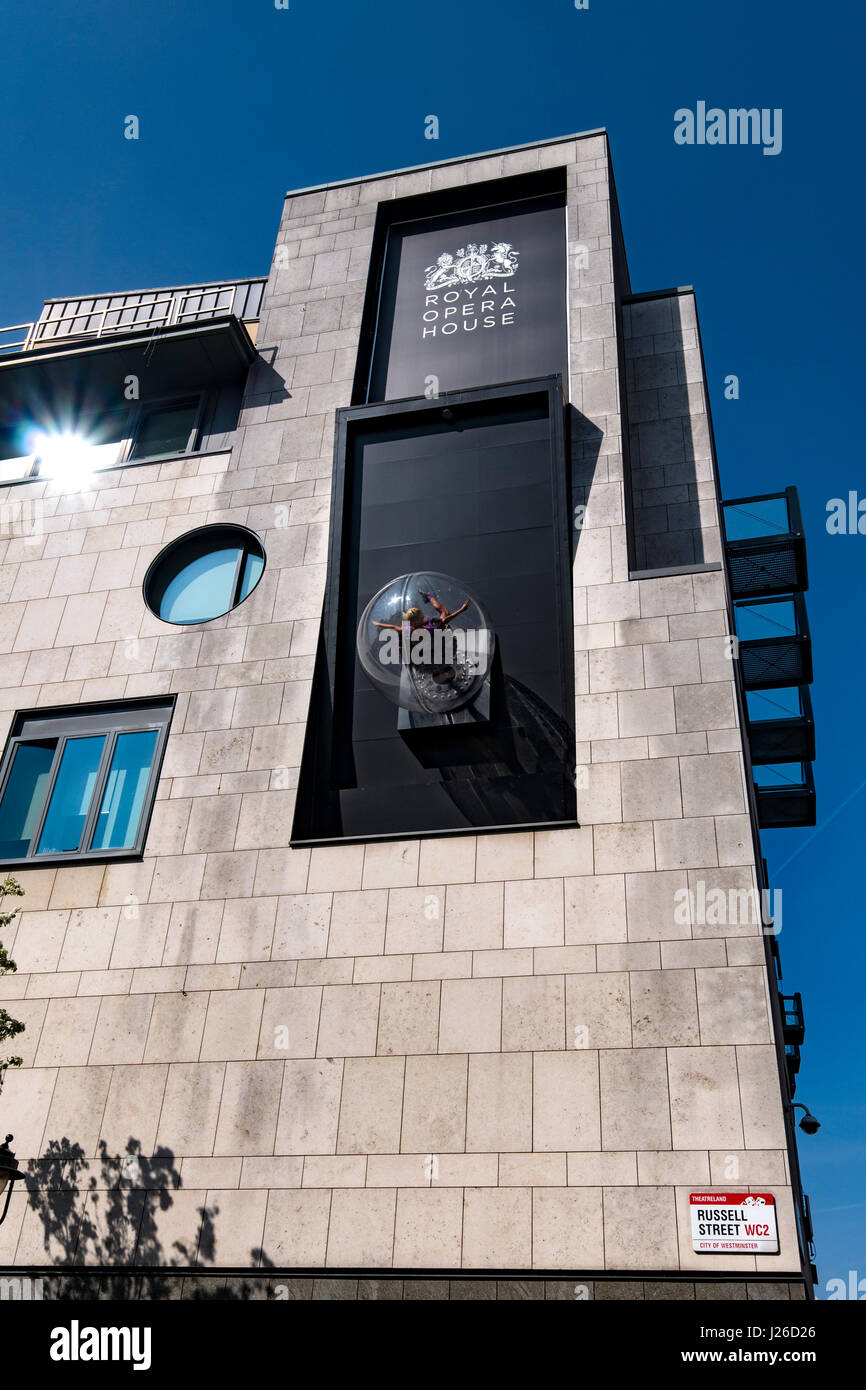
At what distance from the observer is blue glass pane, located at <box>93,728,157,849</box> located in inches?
698

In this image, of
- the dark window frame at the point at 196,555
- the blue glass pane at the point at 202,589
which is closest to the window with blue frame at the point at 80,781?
the blue glass pane at the point at 202,589

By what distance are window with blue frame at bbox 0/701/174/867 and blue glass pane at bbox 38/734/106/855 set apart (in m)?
0.02

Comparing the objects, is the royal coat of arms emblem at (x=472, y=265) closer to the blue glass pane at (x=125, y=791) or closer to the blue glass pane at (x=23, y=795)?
the blue glass pane at (x=125, y=791)

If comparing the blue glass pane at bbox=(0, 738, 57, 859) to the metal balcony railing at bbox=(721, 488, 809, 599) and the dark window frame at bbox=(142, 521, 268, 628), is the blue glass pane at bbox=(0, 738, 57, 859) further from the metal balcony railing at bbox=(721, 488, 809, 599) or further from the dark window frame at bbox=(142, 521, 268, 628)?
the metal balcony railing at bbox=(721, 488, 809, 599)

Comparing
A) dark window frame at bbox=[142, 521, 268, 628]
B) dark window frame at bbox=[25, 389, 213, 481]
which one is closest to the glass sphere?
dark window frame at bbox=[142, 521, 268, 628]

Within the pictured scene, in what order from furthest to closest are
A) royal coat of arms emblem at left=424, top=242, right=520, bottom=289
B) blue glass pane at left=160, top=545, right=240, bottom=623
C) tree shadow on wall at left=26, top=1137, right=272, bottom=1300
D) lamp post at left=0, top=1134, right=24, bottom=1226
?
royal coat of arms emblem at left=424, top=242, right=520, bottom=289
blue glass pane at left=160, top=545, right=240, bottom=623
tree shadow on wall at left=26, top=1137, right=272, bottom=1300
lamp post at left=0, top=1134, right=24, bottom=1226

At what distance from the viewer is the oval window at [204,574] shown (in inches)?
781

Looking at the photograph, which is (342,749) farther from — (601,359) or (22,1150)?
(601,359)

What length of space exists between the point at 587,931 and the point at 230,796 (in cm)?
A: 618

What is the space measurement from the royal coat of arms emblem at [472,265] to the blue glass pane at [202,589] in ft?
26.3

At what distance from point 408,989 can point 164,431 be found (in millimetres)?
13985

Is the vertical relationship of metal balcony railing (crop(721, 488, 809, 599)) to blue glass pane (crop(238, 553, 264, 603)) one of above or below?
above

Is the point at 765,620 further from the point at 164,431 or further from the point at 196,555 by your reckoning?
the point at 164,431

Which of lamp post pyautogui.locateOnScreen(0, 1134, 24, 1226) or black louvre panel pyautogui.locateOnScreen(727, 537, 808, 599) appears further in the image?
black louvre panel pyautogui.locateOnScreen(727, 537, 808, 599)
